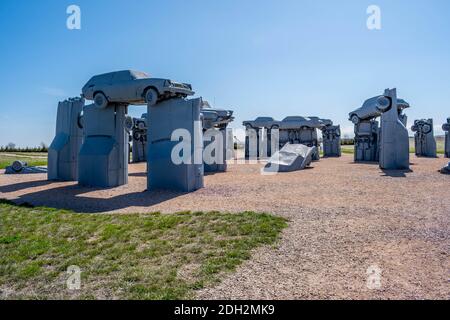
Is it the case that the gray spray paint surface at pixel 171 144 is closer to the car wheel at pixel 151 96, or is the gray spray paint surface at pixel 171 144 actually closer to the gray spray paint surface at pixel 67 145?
the car wheel at pixel 151 96

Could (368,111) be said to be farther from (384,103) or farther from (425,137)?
(425,137)

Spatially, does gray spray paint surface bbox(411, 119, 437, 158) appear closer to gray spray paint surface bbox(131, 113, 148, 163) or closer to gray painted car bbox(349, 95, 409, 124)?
gray painted car bbox(349, 95, 409, 124)

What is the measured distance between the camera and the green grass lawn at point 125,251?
441 cm

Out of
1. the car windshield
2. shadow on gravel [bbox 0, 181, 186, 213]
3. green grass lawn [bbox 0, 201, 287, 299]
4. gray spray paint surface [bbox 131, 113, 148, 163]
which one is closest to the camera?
green grass lawn [bbox 0, 201, 287, 299]

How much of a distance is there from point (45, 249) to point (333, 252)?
4829mm

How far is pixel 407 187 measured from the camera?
11.8 m

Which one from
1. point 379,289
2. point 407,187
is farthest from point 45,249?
point 407,187

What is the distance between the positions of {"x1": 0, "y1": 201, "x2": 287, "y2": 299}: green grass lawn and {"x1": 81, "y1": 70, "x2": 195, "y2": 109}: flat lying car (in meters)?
5.41

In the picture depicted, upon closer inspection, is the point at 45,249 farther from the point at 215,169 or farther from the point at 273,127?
the point at 273,127

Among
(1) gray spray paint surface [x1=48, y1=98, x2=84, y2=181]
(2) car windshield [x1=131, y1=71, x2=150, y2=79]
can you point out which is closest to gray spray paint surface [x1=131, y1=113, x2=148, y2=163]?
(1) gray spray paint surface [x1=48, y1=98, x2=84, y2=181]

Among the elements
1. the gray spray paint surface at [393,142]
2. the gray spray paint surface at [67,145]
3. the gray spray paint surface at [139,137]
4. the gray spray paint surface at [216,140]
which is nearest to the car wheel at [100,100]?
the gray spray paint surface at [67,145]

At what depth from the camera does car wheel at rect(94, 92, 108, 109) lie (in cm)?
1343

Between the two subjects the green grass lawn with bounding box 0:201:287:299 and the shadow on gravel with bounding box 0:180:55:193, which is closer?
the green grass lawn with bounding box 0:201:287:299

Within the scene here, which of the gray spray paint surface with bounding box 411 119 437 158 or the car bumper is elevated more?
the car bumper
